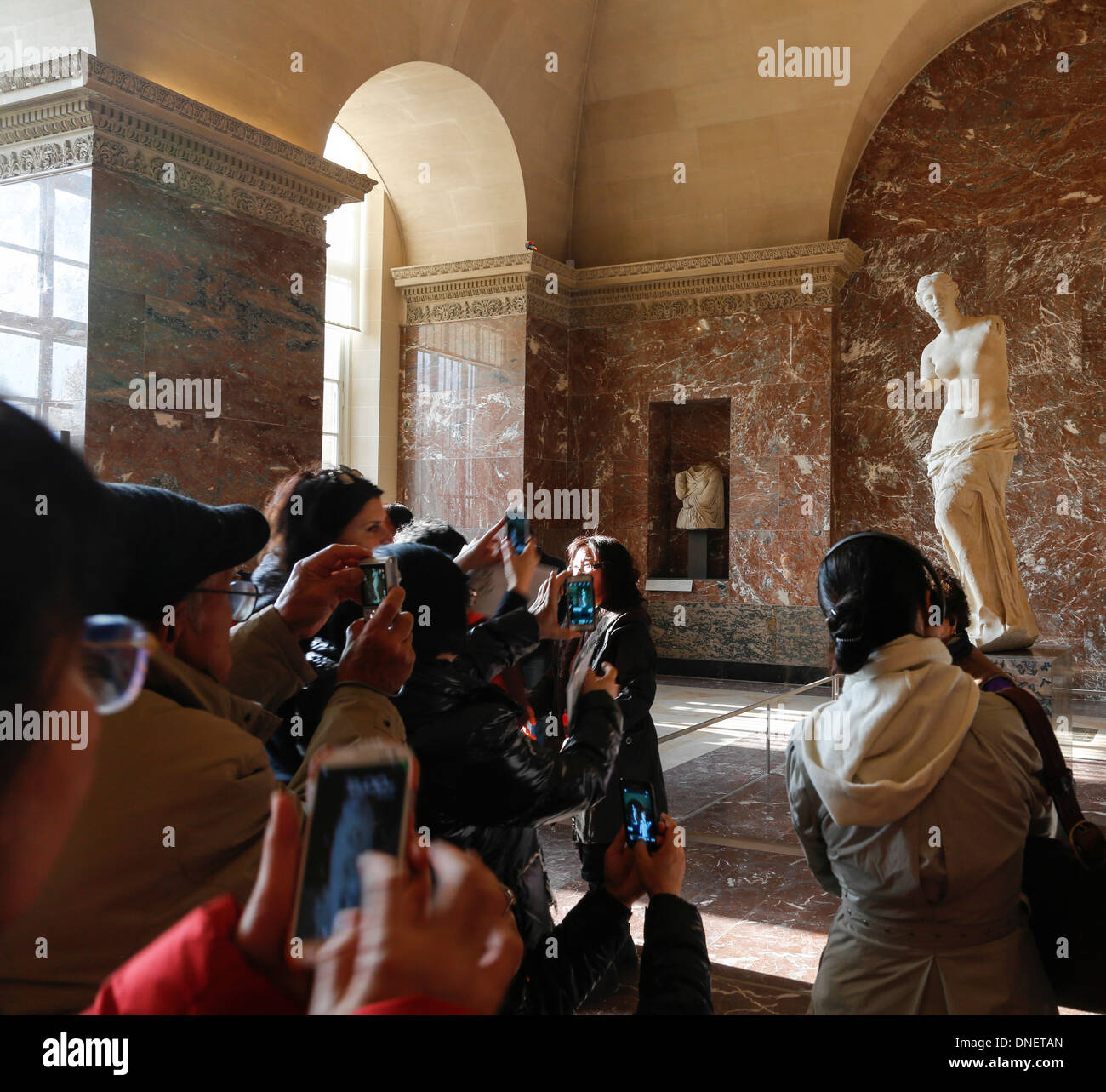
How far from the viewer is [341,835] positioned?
68 cm

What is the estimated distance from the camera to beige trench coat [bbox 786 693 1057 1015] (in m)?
1.76

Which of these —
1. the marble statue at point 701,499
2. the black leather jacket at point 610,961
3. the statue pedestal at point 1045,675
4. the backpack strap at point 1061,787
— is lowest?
the statue pedestal at point 1045,675

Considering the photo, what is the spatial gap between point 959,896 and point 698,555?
459 inches

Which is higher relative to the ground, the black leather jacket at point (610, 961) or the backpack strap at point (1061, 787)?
the backpack strap at point (1061, 787)

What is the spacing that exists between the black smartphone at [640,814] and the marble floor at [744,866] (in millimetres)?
2189

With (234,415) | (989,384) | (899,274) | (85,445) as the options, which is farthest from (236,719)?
(899,274)

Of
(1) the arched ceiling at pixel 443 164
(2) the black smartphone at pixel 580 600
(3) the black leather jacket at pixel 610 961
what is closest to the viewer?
(3) the black leather jacket at pixel 610 961

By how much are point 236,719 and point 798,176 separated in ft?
40.5

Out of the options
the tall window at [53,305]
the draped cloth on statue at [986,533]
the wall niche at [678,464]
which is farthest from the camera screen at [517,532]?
the wall niche at [678,464]

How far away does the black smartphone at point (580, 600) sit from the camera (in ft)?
8.28

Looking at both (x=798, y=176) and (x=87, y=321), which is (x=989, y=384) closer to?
(x=798, y=176)

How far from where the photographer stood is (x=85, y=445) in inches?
270

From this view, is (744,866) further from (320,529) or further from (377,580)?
(377,580)

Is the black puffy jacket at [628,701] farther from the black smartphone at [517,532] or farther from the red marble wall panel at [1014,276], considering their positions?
the red marble wall panel at [1014,276]
